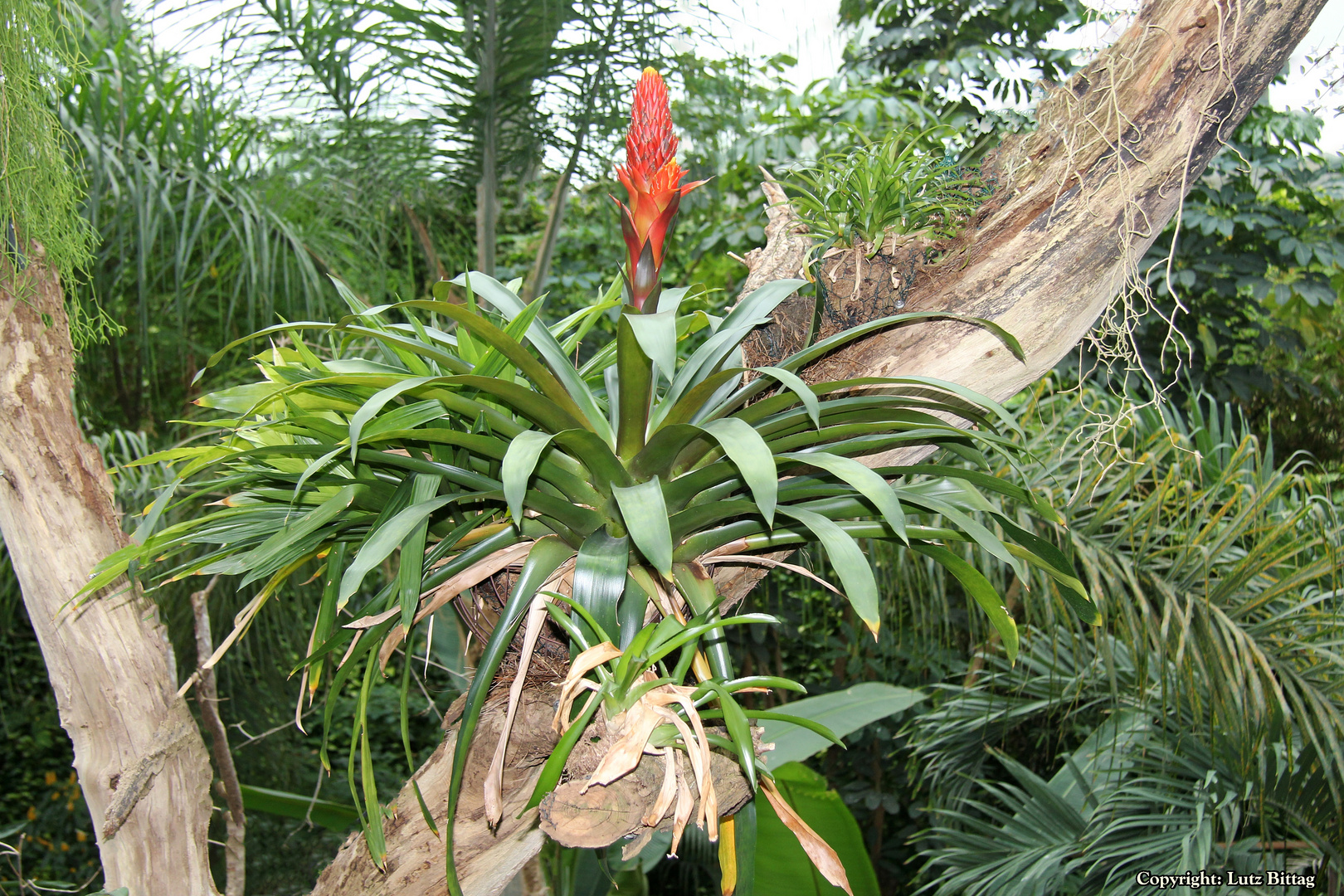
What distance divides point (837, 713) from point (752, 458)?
1.82 m

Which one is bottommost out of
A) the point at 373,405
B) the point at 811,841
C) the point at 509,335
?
the point at 811,841

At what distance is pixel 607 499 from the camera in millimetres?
1126

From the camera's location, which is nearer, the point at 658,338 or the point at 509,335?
the point at 658,338

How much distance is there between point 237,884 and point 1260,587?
100 inches

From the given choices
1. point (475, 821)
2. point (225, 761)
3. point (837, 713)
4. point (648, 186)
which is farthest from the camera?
point (837, 713)

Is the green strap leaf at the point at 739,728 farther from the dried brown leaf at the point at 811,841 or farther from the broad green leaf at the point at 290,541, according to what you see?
the broad green leaf at the point at 290,541

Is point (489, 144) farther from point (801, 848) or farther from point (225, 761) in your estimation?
point (801, 848)

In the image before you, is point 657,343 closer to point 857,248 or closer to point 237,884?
point 857,248

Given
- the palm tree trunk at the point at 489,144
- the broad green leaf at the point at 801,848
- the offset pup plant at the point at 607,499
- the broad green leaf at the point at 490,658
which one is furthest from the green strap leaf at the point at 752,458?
the palm tree trunk at the point at 489,144

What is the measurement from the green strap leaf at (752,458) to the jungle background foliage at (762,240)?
2.20ft

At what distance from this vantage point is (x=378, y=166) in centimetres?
290

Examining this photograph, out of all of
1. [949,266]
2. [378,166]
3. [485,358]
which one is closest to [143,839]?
[485,358]

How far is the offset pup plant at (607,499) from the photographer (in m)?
0.94

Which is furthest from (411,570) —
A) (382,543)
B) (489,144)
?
(489,144)
